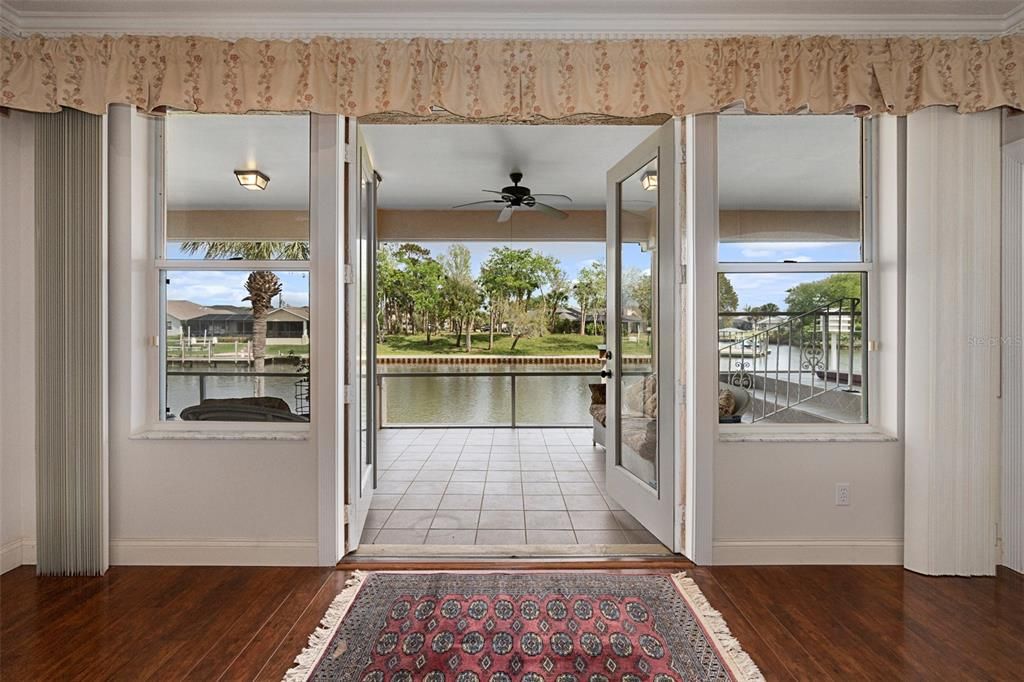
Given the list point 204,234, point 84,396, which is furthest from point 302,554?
point 204,234

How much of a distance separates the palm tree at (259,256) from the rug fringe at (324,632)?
136cm

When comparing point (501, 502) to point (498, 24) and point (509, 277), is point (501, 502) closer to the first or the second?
point (498, 24)

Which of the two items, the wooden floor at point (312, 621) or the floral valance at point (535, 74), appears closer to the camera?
the wooden floor at point (312, 621)

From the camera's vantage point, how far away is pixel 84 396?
2.71m

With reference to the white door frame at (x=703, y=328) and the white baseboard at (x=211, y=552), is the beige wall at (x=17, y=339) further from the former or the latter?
the white door frame at (x=703, y=328)

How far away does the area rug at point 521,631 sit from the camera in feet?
6.47

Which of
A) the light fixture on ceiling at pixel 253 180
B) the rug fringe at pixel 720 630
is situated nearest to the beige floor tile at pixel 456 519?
the rug fringe at pixel 720 630

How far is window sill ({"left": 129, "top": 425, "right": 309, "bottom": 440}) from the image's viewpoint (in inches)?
111

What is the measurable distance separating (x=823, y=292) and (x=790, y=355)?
0.38 meters

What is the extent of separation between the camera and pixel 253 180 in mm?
2945

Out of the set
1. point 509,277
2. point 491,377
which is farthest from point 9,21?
point 509,277

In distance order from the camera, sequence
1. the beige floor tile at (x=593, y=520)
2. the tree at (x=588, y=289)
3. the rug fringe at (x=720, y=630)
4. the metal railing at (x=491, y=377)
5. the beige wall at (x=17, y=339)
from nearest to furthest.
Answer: the rug fringe at (x=720, y=630) < the beige wall at (x=17, y=339) < the beige floor tile at (x=593, y=520) < the metal railing at (x=491, y=377) < the tree at (x=588, y=289)

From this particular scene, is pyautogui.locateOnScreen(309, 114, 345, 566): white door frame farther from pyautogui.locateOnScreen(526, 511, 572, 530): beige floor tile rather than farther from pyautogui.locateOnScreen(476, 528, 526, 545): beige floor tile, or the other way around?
pyautogui.locateOnScreen(526, 511, 572, 530): beige floor tile

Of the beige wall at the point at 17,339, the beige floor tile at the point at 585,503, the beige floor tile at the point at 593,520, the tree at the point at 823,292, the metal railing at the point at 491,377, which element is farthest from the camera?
the metal railing at the point at 491,377
